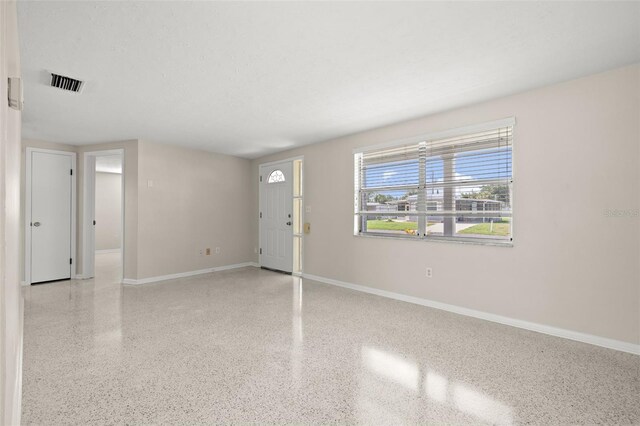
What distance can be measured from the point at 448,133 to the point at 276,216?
11.9 feet

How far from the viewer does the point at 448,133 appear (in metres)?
3.76

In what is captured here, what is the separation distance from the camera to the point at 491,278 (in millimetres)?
3432

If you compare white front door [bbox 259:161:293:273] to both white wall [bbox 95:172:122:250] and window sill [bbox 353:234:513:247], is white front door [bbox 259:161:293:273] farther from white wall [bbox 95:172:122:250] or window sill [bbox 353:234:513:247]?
white wall [bbox 95:172:122:250]

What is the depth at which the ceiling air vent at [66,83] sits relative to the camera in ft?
9.26

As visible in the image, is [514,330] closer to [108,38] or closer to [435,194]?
[435,194]

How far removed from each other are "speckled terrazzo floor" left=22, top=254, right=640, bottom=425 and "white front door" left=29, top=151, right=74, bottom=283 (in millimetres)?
1689

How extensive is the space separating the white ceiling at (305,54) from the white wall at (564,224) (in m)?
0.26

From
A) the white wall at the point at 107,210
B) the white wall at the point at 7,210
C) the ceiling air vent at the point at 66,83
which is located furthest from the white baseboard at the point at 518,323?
the white wall at the point at 107,210

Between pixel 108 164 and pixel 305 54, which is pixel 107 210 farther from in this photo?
pixel 305 54

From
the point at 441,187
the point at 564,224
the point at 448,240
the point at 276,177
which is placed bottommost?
the point at 448,240

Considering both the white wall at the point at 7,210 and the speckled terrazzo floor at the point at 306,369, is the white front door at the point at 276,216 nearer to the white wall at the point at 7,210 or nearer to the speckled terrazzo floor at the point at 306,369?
the speckled terrazzo floor at the point at 306,369

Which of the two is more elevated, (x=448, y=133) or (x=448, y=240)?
(x=448, y=133)

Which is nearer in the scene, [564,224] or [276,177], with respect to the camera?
[564,224]

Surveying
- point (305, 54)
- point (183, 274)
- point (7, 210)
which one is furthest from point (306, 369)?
point (183, 274)
